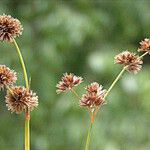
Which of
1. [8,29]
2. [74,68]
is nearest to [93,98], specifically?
[8,29]

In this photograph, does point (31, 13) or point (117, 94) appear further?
point (31, 13)

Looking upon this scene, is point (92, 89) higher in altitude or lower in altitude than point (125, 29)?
lower

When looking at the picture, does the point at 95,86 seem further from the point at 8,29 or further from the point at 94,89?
the point at 8,29

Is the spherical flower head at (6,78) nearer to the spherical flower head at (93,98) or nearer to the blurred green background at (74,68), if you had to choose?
the spherical flower head at (93,98)

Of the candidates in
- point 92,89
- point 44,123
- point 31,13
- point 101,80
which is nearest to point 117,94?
point 101,80

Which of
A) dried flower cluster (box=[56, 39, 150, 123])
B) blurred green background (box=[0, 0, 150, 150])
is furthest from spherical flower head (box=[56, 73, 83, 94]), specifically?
blurred green background (box=[0, 0, 150, 150])

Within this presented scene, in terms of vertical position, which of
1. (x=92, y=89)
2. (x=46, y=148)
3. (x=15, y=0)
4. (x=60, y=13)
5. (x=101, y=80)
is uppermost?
(x=15, y=0)

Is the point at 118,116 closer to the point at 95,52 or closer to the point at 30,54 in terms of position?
the point at 95,52
